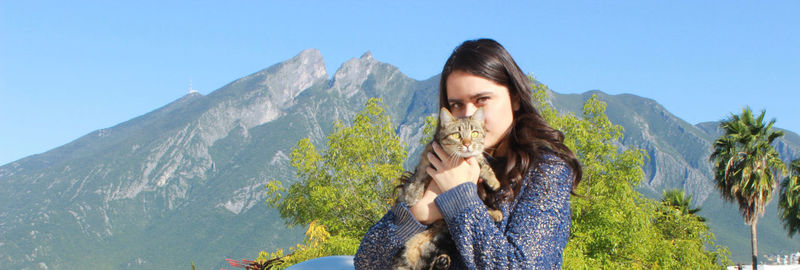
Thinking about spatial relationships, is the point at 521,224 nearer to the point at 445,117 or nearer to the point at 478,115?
the point at 478,115

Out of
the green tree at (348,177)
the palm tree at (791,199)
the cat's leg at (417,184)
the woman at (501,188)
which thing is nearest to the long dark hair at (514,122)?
the woman at (501,188)

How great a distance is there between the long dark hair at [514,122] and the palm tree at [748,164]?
1038 inches

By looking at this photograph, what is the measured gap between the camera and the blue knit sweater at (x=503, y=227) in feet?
8.07

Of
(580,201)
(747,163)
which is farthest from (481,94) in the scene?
(747,163)

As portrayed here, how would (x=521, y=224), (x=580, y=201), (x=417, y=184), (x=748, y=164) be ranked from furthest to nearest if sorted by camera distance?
(x=748, y=164) < (x=580, y=201) < (x=417, y=184) < (x=521, y=224)

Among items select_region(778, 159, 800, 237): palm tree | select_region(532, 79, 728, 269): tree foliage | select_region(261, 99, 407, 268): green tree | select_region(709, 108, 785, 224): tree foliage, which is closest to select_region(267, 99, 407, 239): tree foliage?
select_region(261, 99, 407, 268): green tree

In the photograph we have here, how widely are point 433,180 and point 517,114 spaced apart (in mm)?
612

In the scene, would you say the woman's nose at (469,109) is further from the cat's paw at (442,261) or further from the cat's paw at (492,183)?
the cat's paw at (442,261)

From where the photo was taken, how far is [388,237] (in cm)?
273

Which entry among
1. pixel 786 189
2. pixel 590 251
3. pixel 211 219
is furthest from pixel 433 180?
pixel 211 219

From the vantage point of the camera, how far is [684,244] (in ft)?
59.2

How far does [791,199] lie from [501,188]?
29.7m

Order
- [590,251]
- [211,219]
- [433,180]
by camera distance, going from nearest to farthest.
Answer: [433,180], [590,251], [211,219]

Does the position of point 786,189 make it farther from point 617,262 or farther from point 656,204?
point 617,262
